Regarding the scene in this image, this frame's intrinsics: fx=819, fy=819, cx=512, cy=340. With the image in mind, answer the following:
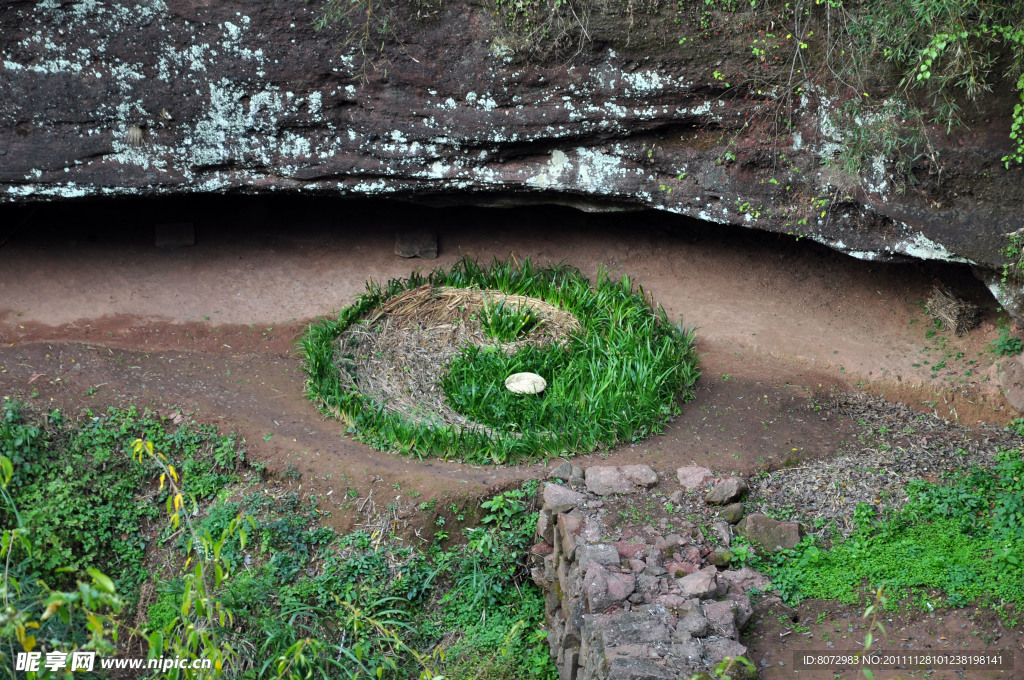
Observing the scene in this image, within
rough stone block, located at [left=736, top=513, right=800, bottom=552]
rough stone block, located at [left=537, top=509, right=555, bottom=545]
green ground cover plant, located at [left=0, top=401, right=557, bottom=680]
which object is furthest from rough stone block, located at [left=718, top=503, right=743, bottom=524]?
green ground cover plant, located at [left=0, top=401, right=557, bottom=680]

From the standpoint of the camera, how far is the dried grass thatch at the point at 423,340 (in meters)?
5.71

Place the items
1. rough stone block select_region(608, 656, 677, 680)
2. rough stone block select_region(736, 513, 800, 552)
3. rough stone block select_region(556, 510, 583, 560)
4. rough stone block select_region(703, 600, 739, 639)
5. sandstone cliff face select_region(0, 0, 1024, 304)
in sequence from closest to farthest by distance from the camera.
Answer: rough stone block select_region(608, 656, 677, 680)
rough stone block select_region(703, 600, 739, 639)
rough stone block select_region(556, 510, 583, 560)
rough stone block select_region(736, 513, 800, 552)
sandstone cliff face select_region(0, 0, 1024, 304)

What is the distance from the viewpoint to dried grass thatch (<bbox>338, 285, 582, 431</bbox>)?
5715 mm

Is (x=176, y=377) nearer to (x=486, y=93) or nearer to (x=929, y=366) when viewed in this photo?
(x=486, y=93)

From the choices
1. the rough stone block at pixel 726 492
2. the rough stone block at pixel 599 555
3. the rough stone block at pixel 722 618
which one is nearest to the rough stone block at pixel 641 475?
the rough stone block at pixel 726 492

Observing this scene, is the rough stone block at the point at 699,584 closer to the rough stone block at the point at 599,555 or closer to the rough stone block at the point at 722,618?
the rough stone block at the point at 722,618

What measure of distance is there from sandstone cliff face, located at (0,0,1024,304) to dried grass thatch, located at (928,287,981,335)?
81 centimetres

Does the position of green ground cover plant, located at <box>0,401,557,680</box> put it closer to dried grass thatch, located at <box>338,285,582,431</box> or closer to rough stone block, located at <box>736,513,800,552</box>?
dried grass thatch, located at <box>338,285,582,431</box>

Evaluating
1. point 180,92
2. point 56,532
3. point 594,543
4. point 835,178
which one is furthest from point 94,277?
point 835,178

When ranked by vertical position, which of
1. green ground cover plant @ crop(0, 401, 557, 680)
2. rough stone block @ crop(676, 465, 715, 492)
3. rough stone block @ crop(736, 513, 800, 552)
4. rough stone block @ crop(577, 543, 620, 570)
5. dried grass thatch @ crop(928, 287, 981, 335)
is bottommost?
green ground cover plant @ crop(0, 401, 557, 680)

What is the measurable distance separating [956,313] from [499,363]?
3306mm

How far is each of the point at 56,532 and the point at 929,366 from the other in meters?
5.75

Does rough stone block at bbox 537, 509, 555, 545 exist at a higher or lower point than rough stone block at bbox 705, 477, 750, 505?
lower

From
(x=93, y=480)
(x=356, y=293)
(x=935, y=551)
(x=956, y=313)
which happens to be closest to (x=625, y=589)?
(x=935, y=551)
